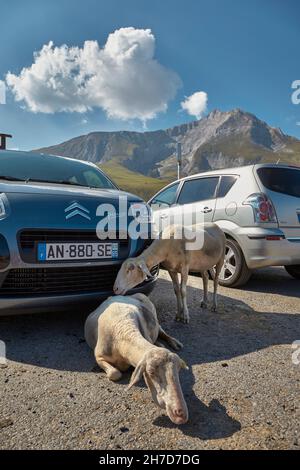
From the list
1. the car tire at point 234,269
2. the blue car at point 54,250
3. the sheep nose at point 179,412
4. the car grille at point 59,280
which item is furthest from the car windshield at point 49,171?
the sheep nose at point 179,412

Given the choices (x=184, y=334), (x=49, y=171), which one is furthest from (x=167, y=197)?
(x=184, y=334)

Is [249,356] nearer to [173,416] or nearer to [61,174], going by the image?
[173,416]

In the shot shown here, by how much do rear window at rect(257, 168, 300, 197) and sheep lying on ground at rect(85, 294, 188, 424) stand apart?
288 centimetres

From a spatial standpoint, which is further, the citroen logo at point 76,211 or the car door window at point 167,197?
the car door window at point 167,197

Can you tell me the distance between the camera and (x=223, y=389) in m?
2.30

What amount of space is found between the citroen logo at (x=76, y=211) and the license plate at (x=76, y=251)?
0.90 feet

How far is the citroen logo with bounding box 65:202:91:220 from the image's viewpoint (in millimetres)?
3220

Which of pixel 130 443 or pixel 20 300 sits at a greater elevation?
pixel 20 300

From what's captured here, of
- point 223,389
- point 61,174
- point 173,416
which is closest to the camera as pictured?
point 173,416

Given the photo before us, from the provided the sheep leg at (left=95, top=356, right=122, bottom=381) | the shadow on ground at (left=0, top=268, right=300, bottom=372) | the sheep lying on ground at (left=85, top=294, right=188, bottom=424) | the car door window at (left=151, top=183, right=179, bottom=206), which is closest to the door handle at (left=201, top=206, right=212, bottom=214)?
the car door window at (left=151, top=183, right=179, bottom=206)

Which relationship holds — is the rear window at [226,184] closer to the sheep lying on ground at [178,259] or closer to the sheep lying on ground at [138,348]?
the sheep lying on ground at [178,259]

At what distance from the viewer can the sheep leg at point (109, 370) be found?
2.40 meters
